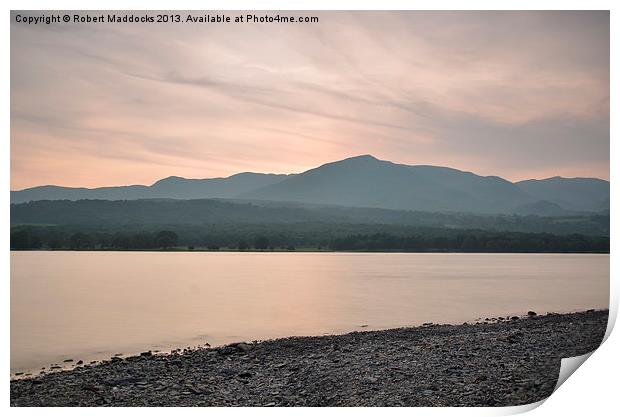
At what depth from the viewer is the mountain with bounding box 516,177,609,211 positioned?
20.1 feet

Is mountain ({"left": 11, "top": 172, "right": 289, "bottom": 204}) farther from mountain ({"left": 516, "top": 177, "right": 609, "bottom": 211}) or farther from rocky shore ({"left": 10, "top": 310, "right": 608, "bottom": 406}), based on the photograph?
mountain ({"left": 516, "top": 177, "right": 609, "bottom": 211})

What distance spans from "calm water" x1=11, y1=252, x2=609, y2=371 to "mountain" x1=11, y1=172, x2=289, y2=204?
2.52 feet

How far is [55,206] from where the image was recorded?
23.9ft

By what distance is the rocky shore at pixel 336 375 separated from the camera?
4.62 metres

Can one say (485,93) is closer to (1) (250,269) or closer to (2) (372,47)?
(2) (372,47)

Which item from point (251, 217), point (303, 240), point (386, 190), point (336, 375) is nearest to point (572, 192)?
point (336, 375)

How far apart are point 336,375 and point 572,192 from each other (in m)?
3.63

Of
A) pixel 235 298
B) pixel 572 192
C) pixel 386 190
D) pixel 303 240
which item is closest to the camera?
pixel 572 192

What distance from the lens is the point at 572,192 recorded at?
6.91 metres

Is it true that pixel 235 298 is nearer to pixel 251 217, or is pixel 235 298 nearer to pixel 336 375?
pixel 251 217

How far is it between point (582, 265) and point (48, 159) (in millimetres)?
5935

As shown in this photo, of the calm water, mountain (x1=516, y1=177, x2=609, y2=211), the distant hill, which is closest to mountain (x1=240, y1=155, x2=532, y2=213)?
the distant hill

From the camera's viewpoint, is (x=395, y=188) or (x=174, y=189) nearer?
(x=174, y=189)
